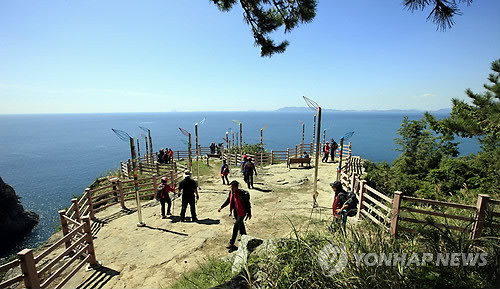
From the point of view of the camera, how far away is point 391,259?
2.96 m

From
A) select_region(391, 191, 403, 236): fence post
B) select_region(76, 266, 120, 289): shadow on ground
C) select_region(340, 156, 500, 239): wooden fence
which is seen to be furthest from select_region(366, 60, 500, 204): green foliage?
select_region(76, 266, 120, 289): shadow on ground

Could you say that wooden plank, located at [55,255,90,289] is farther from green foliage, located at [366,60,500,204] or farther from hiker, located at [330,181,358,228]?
green foliage, located at [366,60,500,204]

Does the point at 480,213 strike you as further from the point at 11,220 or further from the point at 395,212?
the point at 11,220

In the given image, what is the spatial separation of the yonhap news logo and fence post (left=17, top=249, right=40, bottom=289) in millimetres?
4859

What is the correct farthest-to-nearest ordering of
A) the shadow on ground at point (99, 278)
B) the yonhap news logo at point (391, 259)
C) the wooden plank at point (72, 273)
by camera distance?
the shadow on ground at point (99, 278) → the wooden plank at point (72, 273) → the yonhap news logo at point (391, 259)

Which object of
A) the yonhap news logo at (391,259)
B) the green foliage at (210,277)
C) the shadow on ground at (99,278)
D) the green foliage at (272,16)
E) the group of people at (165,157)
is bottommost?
the group of people at (165,157)

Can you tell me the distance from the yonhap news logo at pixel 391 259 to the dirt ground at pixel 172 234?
68cm

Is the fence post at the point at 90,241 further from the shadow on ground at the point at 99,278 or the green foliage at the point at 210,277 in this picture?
the green foliage at the point at 210,277

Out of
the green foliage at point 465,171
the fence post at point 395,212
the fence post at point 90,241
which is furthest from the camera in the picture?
the green foliage at point 465,171

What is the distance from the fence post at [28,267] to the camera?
3889 millimetres

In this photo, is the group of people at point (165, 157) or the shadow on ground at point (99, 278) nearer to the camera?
the shadow on ground at point (99, 278)

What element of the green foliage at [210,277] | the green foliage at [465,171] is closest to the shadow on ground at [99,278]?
the green foliage at [210,277]

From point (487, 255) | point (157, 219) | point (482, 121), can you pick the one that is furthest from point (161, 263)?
point (482, 121)

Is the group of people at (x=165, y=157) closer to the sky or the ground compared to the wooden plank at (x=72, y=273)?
closer to the ground
